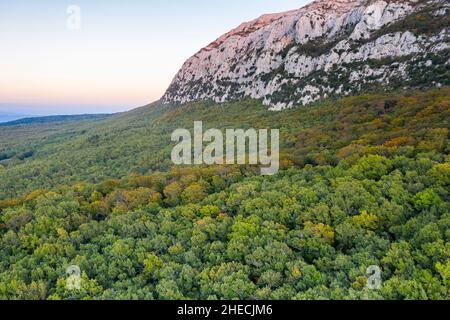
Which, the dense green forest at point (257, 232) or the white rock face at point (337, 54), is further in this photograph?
the white rock face at point (337, 54)

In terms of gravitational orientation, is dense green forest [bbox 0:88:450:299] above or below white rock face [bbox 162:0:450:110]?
below

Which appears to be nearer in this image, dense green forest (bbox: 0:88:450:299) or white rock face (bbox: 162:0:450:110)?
dense green forest (bbox: 0:88:450:299)

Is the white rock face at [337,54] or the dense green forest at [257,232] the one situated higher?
the white rock face at [337,54]

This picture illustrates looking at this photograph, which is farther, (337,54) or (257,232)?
(337,54)

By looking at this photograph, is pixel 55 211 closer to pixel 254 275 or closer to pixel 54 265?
pixel 54 265
